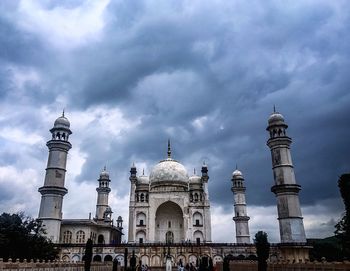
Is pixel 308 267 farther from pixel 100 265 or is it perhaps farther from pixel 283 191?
pixel 283 191

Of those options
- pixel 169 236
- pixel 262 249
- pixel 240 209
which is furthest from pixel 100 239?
pixel 262 249

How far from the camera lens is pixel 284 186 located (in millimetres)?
34750

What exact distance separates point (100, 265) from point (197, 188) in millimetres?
20907

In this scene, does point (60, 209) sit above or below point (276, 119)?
below

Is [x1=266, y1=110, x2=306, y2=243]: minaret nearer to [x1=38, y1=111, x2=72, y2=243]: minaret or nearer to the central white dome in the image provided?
the central white dome

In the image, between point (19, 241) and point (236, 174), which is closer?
point (19, 241)

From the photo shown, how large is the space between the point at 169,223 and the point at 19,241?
21.8 metres

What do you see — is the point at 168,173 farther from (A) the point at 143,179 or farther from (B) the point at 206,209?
(B) the point at 206,209

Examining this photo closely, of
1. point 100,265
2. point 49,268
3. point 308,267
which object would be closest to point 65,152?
point 100,265

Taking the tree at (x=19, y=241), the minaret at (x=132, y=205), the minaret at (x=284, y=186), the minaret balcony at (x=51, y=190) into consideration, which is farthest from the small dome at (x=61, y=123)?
the minaret at (x=284, y=186)

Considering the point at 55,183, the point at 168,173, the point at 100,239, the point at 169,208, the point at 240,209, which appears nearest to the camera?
the point at 55,183

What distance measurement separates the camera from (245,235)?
4750 centimetres

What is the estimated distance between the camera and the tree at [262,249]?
17.1 m

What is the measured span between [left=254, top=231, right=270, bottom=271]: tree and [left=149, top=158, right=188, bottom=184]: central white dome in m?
26.2
